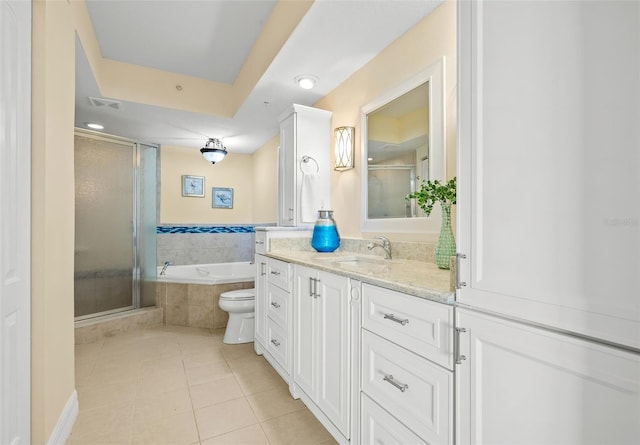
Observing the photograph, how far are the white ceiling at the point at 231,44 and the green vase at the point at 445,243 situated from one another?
46.3 inches

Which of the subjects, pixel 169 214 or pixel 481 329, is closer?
pixel 481 329

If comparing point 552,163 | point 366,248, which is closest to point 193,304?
point 366,248

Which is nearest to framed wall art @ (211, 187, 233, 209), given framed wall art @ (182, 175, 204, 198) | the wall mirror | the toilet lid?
framed wall art @ (182, 175, 204, 198)

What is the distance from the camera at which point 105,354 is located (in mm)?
2660

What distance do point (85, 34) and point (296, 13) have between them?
1.57 meters

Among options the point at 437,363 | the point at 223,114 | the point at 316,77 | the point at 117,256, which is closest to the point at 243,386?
the point at 437,363

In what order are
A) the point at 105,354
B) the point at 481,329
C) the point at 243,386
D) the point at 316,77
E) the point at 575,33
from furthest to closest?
the point at 105,354 → the point at 316,77 → the point at 243,386 → the point at 481,329 → the point at 575,33

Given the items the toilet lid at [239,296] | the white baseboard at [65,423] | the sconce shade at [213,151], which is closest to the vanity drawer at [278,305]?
the toilet lid at [239,296]

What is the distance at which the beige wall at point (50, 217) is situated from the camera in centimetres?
137

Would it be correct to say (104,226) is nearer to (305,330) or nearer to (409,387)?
(305,330)

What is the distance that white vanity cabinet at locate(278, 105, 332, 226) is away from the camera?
2637 millimetres

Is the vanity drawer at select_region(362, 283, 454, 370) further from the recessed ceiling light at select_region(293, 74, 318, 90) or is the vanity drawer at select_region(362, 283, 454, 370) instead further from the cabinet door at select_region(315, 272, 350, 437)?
the recessed ceiling light at select_region(293, 74, 318, 90)

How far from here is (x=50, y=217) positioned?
144cm
